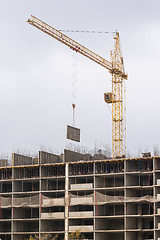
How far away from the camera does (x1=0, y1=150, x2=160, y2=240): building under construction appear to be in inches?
4951

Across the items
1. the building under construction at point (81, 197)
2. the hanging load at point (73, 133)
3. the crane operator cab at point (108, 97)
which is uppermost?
the crane operator cab at point (108, 97)

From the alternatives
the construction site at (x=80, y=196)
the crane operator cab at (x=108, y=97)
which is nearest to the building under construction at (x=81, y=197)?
the construction site at (x=80, y=196)

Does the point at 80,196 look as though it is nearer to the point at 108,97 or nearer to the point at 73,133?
the point at 73,133

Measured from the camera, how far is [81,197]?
5089 inches

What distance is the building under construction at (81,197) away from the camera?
413ft

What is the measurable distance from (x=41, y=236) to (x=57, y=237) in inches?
128

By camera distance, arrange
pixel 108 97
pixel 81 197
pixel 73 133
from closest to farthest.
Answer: pixel 81 197, pixel 73 133, pixel 108 97

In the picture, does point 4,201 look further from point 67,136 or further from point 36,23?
point 36,23

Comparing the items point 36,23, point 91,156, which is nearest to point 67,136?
point 91,156

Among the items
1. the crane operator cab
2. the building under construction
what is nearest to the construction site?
the building under construction

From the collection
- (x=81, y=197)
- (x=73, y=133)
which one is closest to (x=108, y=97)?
(x=73, y=133)

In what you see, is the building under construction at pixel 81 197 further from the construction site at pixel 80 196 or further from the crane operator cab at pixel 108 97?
the crane operator cab at pixel 108 97

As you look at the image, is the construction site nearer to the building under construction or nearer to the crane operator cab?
the building under construction

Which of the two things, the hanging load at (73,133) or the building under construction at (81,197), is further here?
the hanging load at (73,133)
